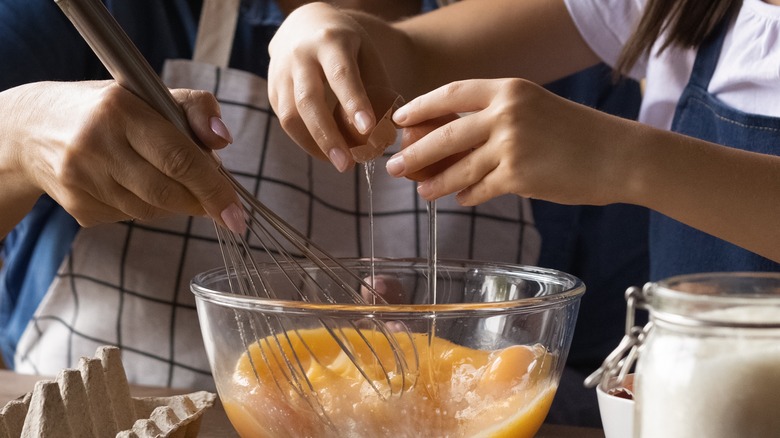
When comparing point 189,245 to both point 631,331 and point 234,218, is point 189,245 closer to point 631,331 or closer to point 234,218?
point 234,218

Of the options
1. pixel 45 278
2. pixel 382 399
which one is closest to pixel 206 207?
pixel 382 399

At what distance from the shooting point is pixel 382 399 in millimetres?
491

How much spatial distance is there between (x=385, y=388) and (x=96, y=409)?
0.20 m

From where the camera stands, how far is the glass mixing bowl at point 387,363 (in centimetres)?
49

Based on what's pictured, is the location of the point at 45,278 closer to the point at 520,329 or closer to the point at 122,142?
the point at 122,142

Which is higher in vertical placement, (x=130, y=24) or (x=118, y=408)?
(x=130, y=24)

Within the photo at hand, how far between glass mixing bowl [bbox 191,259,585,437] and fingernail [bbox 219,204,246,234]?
4 centimetres

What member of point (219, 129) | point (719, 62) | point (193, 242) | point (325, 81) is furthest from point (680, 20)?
point (193, 242)

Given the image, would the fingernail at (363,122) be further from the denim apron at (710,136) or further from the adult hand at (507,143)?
the denim apron at (710,136)

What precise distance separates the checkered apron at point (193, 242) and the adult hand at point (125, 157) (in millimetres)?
414

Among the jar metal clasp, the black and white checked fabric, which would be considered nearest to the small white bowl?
the jar metal clasp

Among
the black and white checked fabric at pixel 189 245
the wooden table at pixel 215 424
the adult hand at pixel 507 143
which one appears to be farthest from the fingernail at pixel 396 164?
the black and white checked fabric at pixel 189 245

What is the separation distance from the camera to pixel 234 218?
1.89 ft

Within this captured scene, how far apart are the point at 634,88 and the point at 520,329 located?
3.55 ft
